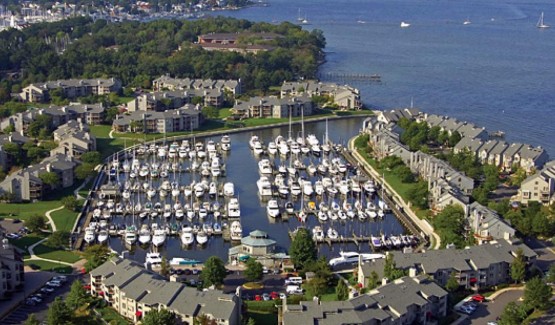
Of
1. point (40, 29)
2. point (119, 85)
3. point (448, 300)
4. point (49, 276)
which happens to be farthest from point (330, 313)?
point (40, 29)

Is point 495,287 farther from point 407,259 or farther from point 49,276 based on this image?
point 49,276

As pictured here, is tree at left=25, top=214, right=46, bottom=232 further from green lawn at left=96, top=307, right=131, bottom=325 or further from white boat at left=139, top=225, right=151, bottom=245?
green lawn at left=96, top=307, right=131, bottom=325

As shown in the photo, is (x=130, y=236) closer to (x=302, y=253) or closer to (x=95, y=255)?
(x=95, y=255)

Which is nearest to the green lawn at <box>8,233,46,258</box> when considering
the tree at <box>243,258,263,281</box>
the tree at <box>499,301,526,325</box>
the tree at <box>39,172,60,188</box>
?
the tree at <box>39,172,60,188</box>

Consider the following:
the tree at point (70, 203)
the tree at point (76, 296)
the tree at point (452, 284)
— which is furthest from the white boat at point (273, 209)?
the tree at point (76, 296)

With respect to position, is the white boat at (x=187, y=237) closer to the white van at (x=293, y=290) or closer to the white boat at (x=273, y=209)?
the white boat at (x=273, y=209)
